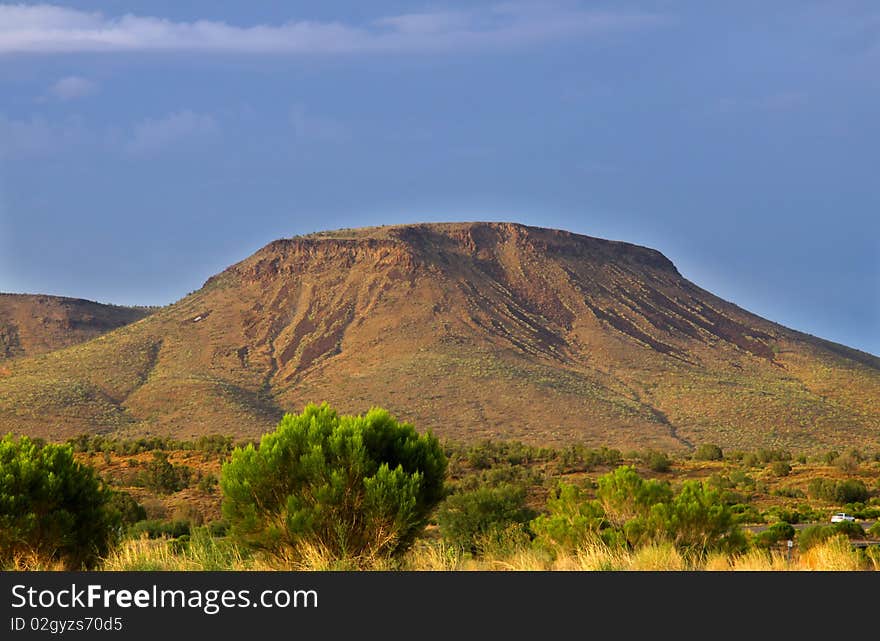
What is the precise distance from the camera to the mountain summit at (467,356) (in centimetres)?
A: 8194

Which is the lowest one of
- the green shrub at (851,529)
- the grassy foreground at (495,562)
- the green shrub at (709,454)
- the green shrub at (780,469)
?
the green shrub at (851,529)

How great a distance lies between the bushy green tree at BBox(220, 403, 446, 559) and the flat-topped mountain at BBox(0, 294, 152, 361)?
11081cm

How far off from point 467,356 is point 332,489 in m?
82.7

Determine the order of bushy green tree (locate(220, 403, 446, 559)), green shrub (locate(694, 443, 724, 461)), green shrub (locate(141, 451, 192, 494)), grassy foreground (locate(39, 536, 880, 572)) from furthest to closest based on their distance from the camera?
green shrub (locate(694, 443, 724, 461)), green shrub (locate(141, 451, 192, 494)), bushy green tree (locate(220, 403, 446, 559)), grassy foreground (locate(39, 536, 880, 572))

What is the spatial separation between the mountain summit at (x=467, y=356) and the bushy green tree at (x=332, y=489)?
63.3 meters

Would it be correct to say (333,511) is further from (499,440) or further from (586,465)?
(499,440)

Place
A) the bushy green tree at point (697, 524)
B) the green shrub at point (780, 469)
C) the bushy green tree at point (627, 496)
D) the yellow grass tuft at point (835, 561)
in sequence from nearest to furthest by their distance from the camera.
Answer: the yellow grass tuft at point (835, 561) → the bushy green tree at point (697, 524) → the bushy green tree at point (627, 496) → the green shrub at point (780, 469)

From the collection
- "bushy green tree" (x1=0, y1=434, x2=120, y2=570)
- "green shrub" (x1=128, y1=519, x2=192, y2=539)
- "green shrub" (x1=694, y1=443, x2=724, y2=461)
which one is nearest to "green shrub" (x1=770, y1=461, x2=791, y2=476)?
"green shrub" (x1=694, y1=443, x2=724, y2=461)

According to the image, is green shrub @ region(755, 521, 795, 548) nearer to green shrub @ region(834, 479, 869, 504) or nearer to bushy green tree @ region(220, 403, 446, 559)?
bushy green tree @ region(220, 403, 446, 559)

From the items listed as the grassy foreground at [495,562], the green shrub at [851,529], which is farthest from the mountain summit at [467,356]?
the grassy foreground at [495,562]

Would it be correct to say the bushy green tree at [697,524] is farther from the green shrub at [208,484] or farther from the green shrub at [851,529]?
the green shrub at [208,484]

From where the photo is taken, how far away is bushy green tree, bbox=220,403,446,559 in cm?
1359
